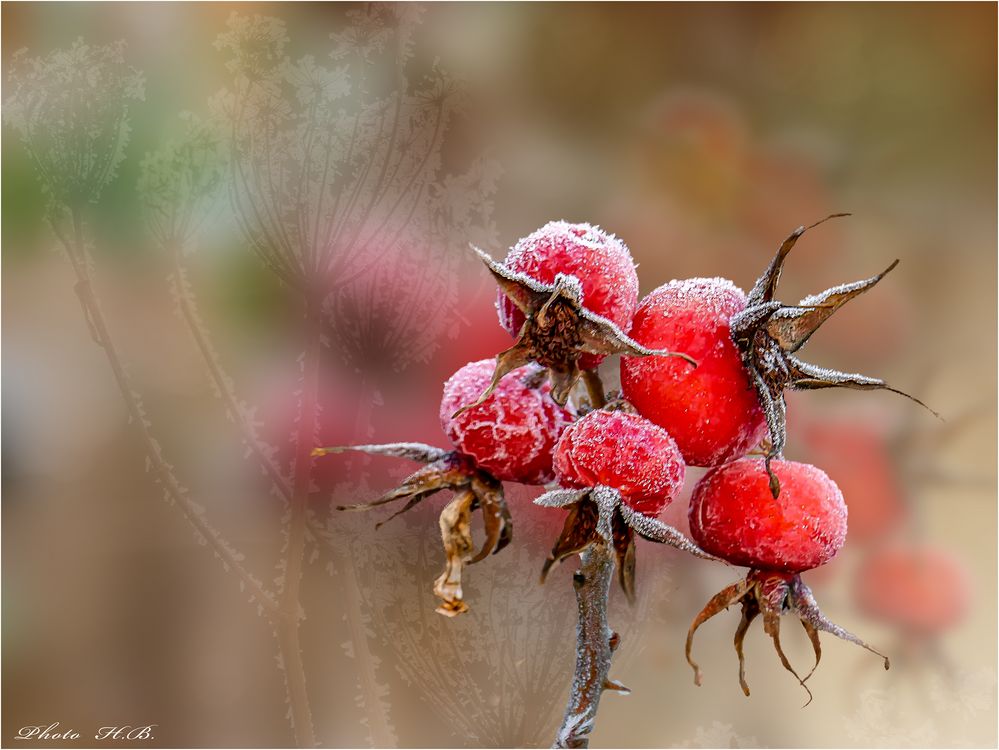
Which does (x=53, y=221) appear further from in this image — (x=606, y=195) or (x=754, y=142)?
(x=754, y=142)

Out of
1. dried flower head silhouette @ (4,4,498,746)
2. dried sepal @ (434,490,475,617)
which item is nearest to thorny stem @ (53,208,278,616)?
dried flower head silhouette @ (4,4,498,746)

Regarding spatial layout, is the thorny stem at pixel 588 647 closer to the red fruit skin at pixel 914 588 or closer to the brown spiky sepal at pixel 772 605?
the brown spiky sepal at pixel 772 605

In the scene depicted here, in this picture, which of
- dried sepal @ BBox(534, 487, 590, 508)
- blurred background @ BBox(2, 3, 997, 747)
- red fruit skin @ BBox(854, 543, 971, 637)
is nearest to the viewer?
dried sepal @ BBox(534, 487, 590, 508)

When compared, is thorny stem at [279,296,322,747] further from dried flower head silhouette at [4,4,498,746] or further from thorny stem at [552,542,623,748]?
thorny stem at [552,542,623,748]

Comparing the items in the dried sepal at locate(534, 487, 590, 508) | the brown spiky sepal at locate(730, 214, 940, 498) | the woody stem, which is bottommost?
the dried sepal at locate(534, 487, 590, 508)

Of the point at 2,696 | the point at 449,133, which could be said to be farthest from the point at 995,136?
the point at 2,696

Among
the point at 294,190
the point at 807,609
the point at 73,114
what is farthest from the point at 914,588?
the point at 73,114

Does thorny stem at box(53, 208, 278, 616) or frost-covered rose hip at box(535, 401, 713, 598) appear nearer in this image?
frost-covered rose hip at box(535, 401, 713, 598)

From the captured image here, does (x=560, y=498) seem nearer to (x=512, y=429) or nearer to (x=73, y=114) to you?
(x=512, y=429)
